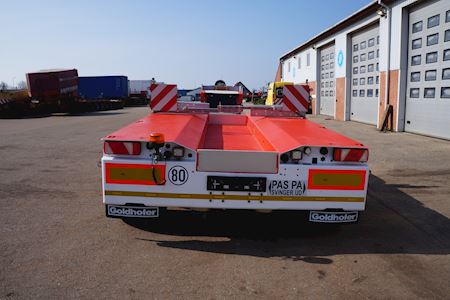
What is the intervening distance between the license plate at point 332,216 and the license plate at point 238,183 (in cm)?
63

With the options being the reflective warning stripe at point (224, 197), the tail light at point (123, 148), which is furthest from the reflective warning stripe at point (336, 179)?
→ the tail light at point (123, 148)

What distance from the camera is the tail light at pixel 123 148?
390 centimetres

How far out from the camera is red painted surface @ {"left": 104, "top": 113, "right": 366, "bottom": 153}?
3994 millimetres

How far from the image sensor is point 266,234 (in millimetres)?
4465

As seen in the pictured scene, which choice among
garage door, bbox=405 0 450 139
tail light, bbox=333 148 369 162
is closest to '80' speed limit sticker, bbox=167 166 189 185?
tail light, bbox=333 148 369 162

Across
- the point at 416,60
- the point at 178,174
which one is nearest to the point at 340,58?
the point at 416,60

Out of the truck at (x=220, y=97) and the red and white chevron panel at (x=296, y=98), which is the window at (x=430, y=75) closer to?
the truck at (x=220, y=97)

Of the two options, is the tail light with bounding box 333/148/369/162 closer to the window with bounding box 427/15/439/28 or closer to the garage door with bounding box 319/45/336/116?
the window with bounding box 427/15/439/28

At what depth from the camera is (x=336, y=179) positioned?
12.9 feet

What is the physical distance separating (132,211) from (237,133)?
2219 millimetres

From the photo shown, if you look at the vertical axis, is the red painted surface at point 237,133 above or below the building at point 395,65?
below

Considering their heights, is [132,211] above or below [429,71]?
below

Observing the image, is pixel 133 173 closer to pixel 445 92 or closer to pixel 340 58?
pixel 445 92

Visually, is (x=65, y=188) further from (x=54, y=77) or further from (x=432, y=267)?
(x=54, y=77)
